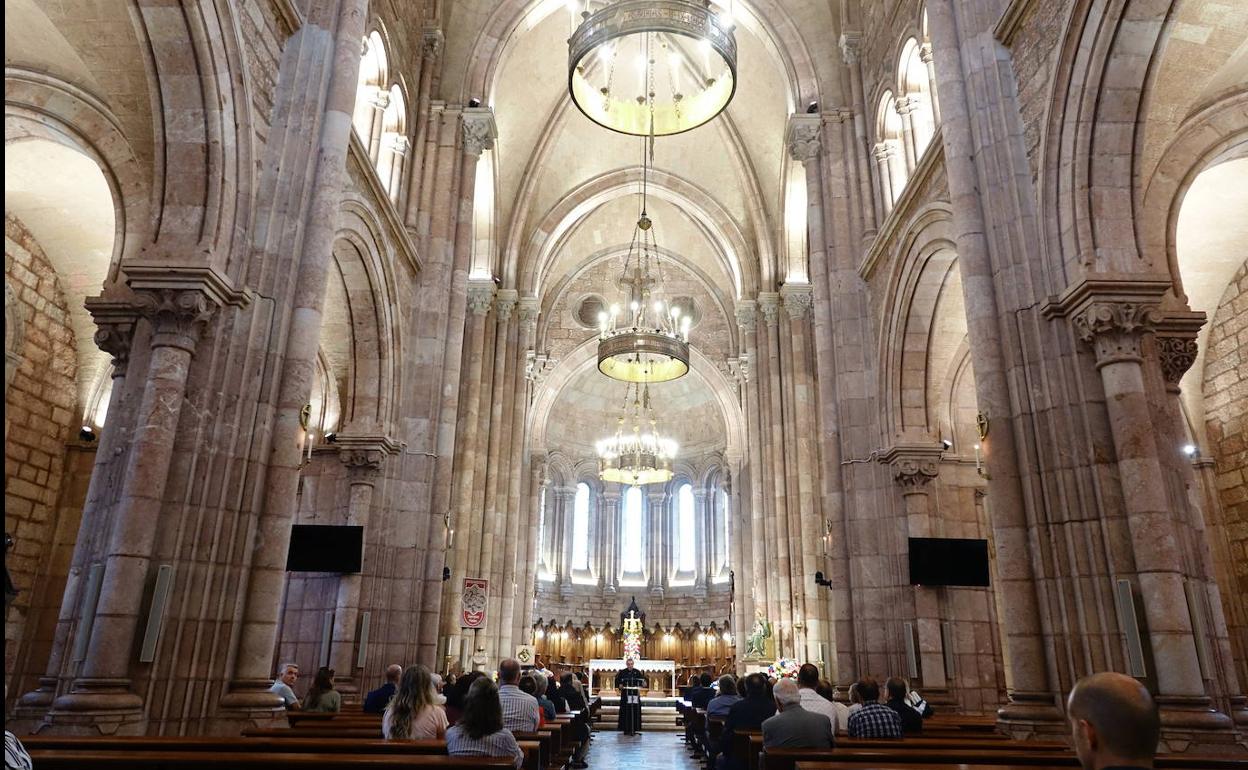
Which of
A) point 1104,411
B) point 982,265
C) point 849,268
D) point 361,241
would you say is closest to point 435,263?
point 361,241

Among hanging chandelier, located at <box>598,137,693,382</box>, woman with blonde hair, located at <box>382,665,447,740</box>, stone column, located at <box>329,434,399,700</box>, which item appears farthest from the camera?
hanging chandelier, located at <box>598,137,693,382</box>

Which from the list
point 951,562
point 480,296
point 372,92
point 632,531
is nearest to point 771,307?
point 480,296

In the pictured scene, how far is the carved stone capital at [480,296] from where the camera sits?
23.3 m

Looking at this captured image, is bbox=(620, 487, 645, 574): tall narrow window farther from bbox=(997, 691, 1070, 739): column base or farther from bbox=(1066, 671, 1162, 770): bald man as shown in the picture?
bbox=(1066, 671, 1162, 770): bald man

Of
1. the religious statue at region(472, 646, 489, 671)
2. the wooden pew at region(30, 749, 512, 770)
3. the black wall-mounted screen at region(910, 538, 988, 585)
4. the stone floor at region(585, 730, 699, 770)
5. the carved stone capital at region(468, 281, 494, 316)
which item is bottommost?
the stone floor at region(585, 730, 699, 770)

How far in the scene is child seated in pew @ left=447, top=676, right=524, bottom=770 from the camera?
5.35m

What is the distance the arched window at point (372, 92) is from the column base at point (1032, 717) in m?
12.0

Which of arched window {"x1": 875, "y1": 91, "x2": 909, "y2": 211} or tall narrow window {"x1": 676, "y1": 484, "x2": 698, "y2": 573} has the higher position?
arched window {"x1": 875, "y1": 91, "x2": 909, "y2": 211}

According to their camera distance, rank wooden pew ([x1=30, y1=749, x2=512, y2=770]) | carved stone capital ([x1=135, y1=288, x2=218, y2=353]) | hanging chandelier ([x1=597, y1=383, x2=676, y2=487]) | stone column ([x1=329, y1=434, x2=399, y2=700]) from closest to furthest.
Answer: wooden pew ([x1=30, y1=749, x2=512, y2=770]) < carved stone capital ([x1=135, y1=288, x2=218, y2=353]) < stone column ([x1=329, y1=434, x2=399, y2=700]) < hanging chandelier ([x1=597, y1=383, x2=676, y2=487])

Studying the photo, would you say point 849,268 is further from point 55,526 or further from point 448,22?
point 55,526

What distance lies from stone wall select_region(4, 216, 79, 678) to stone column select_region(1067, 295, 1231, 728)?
15.3m

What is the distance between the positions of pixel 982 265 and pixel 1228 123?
4151 millimetres

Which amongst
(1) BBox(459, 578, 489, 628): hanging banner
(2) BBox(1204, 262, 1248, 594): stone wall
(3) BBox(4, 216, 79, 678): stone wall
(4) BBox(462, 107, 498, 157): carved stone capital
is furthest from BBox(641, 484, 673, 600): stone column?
(3) BBox(4, 216, 79, 678): stone wall

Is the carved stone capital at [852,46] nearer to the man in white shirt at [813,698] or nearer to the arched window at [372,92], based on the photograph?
the arched window at [372,92]
